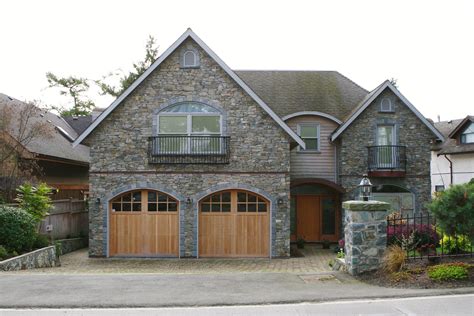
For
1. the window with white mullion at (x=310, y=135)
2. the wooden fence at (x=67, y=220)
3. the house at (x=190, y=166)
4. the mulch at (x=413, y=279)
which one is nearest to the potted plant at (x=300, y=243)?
the house at (x=190, y=166)

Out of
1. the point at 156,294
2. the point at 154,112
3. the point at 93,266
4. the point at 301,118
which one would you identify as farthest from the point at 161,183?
the point at 156,294

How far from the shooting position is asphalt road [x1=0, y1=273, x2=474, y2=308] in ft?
27.6

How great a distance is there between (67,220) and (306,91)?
12195 mm

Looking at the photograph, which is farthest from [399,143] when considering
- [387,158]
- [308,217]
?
[308,217]

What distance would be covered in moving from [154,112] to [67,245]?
258 inches

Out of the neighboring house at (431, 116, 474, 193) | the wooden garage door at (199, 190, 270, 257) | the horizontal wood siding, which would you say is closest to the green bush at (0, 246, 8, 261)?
the wooden garage door at (199, 190, 270, 257)

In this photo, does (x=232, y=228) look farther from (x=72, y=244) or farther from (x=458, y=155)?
(x=458, y=155)

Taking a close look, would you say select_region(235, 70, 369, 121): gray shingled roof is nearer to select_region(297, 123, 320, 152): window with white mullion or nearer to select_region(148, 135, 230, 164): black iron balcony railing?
select_region(297, 123, 320, 152): window with white mullion

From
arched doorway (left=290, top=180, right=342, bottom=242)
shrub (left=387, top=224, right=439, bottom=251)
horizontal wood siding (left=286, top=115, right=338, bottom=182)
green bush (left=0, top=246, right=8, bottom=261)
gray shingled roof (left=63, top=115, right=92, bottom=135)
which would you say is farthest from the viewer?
gray shingled roof (left=63, top=115, right=92, bottom=135)

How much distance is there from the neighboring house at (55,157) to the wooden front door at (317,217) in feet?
34.6

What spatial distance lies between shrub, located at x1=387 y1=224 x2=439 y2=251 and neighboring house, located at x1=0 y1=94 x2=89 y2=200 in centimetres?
1370

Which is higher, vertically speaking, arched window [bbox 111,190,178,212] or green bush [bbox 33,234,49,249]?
arched window [bbox 111,190,178,212]

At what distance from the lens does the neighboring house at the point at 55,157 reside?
20812 millimetres

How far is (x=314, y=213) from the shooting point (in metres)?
21.7
